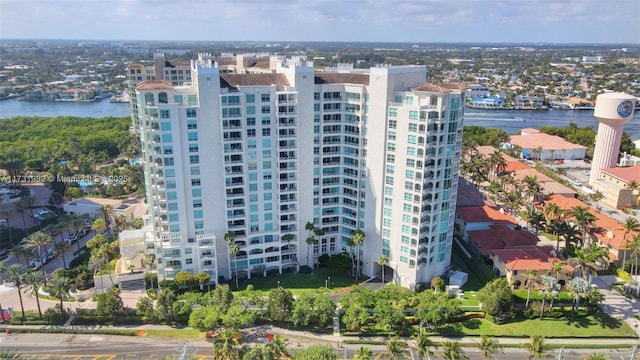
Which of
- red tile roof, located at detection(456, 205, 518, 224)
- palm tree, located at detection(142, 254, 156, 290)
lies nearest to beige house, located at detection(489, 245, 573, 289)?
red tile roof, located at detection(456, 205, 518, 224)

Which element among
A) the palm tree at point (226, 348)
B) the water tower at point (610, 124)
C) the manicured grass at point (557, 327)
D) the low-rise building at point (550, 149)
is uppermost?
the water tower at point (610, 124)

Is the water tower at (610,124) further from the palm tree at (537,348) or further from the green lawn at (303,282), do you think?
the palm tree at (537,348)

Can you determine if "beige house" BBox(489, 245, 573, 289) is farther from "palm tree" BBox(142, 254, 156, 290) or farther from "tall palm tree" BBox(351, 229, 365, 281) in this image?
"palm tree" BBox(142, 254, 156, 290)

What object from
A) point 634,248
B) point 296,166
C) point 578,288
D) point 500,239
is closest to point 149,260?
point 296,166

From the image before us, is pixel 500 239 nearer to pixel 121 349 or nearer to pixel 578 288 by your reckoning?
pixel 578 288

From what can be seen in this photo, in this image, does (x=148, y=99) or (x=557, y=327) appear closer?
(x=557, y=327)

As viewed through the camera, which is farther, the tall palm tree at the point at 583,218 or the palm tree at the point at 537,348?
the tall palm tree at the point at 583,218

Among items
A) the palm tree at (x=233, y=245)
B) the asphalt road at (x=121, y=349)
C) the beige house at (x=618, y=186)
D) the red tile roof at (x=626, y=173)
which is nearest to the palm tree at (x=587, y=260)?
the asphalt road at (x=121, y=349)
